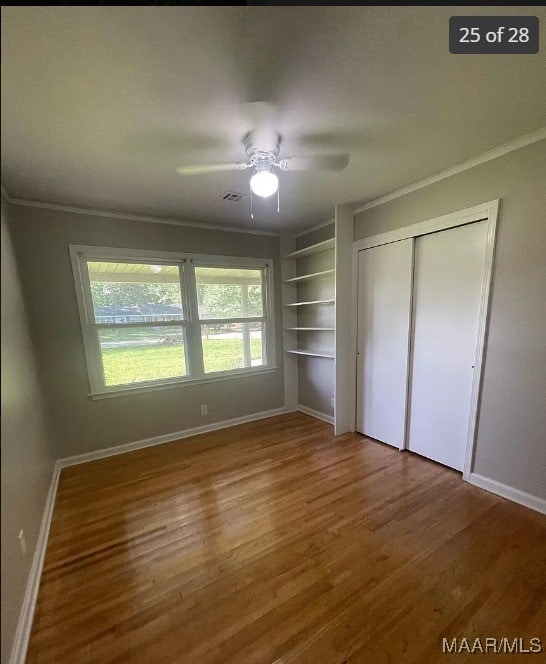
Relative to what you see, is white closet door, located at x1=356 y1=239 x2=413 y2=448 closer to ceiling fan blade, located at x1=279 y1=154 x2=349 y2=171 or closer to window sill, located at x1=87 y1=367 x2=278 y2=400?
ceiling fan blade, located at x1=279 y1=154 x2=349 y2=171

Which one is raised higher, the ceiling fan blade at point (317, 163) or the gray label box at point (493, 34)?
the gray label box at point (493, 34)

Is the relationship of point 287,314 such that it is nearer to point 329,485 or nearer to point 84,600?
point 329,485

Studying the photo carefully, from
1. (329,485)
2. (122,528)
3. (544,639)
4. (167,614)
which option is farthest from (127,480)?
(544,639)

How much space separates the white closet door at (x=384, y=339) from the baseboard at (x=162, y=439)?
1292mm

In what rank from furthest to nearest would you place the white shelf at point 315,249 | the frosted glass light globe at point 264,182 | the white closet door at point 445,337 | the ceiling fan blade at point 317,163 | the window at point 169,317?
the white shelf at point 315,249 < the window at point 169,317 < the white closet door at point 445,337 < the ceiling fan blade at point 317,163 < the frosted glass light globe at point 264,182

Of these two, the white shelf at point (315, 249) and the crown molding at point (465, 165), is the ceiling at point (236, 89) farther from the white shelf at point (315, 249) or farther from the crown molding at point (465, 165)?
the white shelf at point (315, 249)

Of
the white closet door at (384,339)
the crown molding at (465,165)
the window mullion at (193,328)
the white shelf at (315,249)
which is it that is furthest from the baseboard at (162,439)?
the crown molding at (465,165)

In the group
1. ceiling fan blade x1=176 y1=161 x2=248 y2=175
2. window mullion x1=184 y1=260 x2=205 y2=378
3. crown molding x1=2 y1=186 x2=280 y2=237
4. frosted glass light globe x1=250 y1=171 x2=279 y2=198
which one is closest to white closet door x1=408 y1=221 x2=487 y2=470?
frosted glass light globe x1=250 y1=171 x2=279 y2=198

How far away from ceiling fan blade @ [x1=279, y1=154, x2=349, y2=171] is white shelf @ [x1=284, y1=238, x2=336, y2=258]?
963 mm

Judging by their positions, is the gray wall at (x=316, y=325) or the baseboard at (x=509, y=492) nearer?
the baseboard at (x=509, y=492)

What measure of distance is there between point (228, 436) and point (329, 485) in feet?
4.35

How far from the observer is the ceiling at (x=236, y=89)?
93cm

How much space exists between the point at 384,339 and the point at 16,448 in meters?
2.66

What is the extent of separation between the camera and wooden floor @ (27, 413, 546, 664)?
3.72ft
